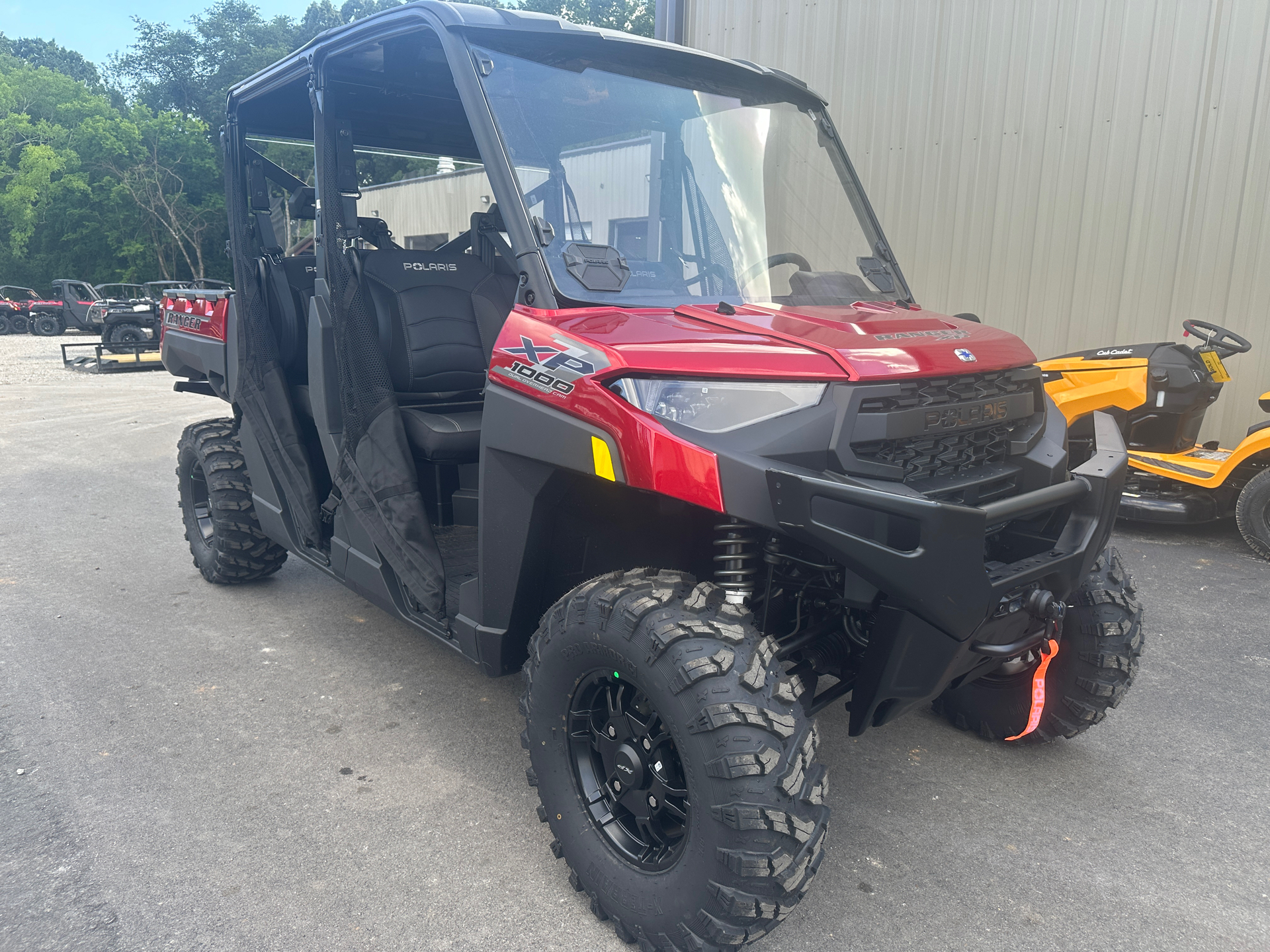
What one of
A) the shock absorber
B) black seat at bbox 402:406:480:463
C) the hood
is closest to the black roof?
the hood

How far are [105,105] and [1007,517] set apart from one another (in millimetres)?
70730

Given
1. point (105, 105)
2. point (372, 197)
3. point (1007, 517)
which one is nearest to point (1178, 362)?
point (1007, 517)

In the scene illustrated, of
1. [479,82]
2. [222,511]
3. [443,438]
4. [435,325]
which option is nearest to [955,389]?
[479,82]

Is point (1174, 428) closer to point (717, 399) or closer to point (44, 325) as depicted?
point (717, 399)

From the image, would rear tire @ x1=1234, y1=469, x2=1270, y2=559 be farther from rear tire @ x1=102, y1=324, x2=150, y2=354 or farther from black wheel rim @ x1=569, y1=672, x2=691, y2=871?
rear tire @ x1=102, y1=324, x2=150, y2=354

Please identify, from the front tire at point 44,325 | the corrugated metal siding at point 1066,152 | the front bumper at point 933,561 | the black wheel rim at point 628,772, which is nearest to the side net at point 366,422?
the black wheel rim at point 628,772

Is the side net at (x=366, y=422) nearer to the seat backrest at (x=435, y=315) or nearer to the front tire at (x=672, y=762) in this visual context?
the seat backrest at (x=435, y=315)

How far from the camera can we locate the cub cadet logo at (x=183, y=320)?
4.65 meters

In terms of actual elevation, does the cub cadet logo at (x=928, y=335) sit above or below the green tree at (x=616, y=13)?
below

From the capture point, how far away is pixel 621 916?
2.26 m

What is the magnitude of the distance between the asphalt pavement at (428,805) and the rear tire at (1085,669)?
7.0 inches

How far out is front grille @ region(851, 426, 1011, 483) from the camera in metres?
2.17

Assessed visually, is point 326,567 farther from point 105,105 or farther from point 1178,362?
point 105,105

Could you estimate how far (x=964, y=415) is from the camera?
7.57 feet
